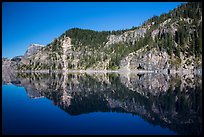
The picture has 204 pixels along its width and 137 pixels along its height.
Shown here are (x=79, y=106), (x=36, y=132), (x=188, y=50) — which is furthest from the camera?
(x=188, y=50)

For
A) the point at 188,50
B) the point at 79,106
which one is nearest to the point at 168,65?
the point at 188,50

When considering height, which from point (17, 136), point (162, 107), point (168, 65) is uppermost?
point (168, 65)

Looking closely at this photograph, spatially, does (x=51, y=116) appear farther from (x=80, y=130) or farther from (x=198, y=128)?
(x=198, y=128)

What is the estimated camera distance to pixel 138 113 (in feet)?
105

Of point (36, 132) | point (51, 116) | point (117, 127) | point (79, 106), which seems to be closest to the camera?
point (36, 132)

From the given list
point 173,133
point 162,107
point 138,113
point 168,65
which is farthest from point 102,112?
point 168,65

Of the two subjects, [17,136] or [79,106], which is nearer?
[17,136]

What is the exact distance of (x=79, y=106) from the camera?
38.3 meters

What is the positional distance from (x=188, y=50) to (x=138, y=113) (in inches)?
6872

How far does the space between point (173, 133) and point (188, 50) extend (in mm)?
183416

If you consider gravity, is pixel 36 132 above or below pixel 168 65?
below

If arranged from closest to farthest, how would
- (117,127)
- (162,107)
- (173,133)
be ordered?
(173,133) < (117,127) < (162,107)

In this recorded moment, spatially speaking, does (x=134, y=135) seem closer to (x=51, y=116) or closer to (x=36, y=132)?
(x=36, y=132)

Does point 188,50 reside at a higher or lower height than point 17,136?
higher
